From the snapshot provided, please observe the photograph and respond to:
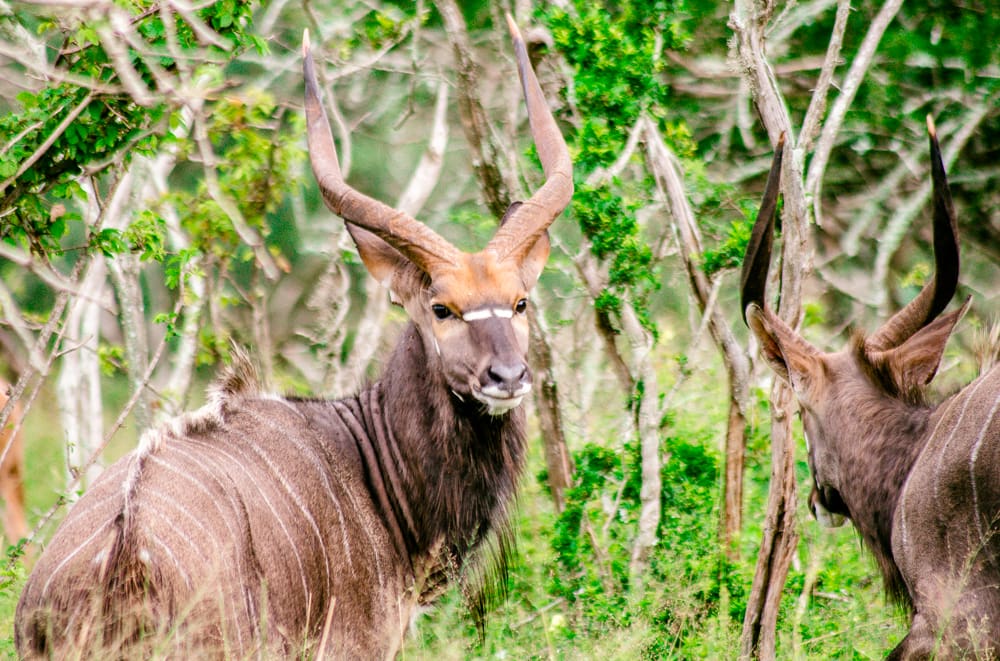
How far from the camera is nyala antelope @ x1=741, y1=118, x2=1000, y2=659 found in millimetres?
3395

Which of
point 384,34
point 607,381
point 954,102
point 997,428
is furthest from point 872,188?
point 997,428

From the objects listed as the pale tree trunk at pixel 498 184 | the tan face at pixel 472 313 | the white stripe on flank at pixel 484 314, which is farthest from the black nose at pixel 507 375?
the pale tree trunk at pixel 498 184

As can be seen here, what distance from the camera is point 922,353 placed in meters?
3.99

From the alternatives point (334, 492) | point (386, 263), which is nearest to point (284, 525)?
point (334, 492)

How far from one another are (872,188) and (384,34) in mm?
3741

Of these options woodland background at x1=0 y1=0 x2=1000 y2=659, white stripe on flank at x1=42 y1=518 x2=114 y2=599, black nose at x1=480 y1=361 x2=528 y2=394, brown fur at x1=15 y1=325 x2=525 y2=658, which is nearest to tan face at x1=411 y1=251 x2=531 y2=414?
black nose at x1=480 y1=361 x2=528 y2=394

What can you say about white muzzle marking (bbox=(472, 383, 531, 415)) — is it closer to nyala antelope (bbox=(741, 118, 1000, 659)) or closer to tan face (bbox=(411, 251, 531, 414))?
tan face (bbox=(411, 251, 531, 414))

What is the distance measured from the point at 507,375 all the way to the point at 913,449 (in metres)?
1.20

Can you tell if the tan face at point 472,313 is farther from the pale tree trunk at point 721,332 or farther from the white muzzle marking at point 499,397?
the pale tree trunk at point 721,332

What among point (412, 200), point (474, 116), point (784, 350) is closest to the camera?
point (784, 350)

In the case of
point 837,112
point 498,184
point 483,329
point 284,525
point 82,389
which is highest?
point 837,112

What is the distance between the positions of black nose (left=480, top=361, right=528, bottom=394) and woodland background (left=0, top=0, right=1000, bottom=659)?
68 cm

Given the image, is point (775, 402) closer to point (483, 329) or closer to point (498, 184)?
point (483, 329)

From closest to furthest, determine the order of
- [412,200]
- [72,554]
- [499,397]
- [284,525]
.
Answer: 1. [72,554]
2. [284,525]
3. [499,397]
4. [412,200]
